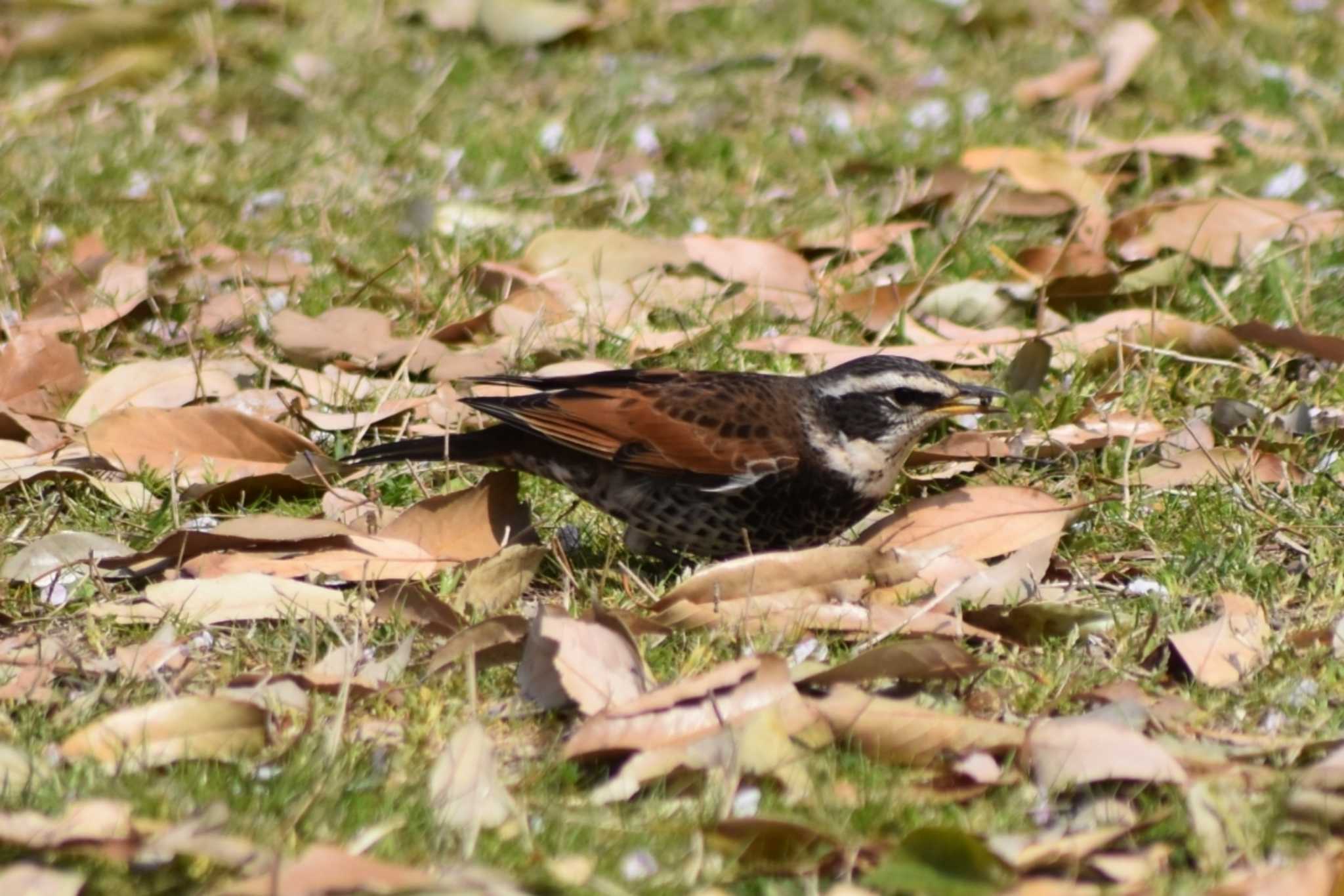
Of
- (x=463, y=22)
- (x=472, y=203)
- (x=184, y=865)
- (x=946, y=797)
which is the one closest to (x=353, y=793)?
(x=184, y=865)

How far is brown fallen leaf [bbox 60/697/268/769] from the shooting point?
12.9 ft

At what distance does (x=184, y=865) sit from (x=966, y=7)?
9136 millimetres

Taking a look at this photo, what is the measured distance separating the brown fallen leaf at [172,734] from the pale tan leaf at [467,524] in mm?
1349

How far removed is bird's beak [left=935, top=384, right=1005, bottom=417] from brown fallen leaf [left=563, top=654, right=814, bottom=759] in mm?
1600

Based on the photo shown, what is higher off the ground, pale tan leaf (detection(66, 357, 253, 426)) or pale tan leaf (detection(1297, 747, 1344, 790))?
pale tan leaf (detection(1297, 747, 1344, 790))

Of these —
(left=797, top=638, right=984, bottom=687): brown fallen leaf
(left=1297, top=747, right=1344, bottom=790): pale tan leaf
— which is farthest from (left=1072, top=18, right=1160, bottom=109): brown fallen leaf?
(left=1297, top=747, right=1344, bottom=790): pale tan leaf

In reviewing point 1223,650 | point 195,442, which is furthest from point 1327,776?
point 195,442

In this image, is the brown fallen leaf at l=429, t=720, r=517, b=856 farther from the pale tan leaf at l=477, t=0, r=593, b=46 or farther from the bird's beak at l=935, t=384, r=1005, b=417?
the pale tan leaf at l=477, t=0, r=593, b=46

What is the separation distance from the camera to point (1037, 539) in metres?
5.34

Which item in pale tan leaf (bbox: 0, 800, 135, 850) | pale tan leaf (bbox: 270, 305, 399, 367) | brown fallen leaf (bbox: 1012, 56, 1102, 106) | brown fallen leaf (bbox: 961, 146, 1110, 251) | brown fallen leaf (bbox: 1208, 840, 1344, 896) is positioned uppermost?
pale tan leaf (bbox: 0, 800, 135, 850)

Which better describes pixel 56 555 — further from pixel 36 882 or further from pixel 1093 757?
pixel 1093 757

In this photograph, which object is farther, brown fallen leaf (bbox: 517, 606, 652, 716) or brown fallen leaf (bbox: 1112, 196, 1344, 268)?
brown fallen leaf (bbox: 1112, 196, 1344, 268)

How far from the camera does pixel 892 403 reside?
5559 millimetres

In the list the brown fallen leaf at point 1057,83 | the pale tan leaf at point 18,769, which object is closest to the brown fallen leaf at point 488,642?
the pale tan leaf at point 18,769
